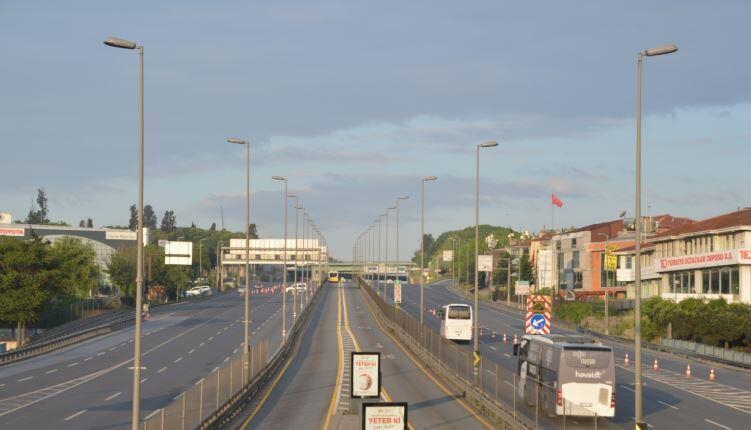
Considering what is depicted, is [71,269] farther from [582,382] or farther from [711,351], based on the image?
[582,382]

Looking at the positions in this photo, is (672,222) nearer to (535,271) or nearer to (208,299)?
(535,271)

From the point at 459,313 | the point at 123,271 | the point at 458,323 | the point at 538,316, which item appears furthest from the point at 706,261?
the point at 123,271

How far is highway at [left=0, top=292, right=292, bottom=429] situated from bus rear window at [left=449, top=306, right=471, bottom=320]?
14698 mm

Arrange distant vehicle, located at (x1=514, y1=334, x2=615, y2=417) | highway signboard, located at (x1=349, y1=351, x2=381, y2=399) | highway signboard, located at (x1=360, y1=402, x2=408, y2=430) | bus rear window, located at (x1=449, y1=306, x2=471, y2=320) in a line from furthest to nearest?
bus rear window, located at (x1=449, y1=306, x2=471, y2=320) < distant vehicle, located at (x1=514, y1=334, x2=615, y2=417) < highway signboard, located at (x1=349, y1=351, x2=381, y2=399) < highway signboard, located at (x1=360, y1=402, x2=408, y2=430)

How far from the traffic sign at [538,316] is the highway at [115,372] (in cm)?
1765

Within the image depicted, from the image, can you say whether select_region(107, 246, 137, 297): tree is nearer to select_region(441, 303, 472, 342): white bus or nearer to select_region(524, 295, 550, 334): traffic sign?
select_region(441, 303, 472, 342): white bus

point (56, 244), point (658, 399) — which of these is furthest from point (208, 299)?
point (658, 399)

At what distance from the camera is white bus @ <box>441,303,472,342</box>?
77.9 m

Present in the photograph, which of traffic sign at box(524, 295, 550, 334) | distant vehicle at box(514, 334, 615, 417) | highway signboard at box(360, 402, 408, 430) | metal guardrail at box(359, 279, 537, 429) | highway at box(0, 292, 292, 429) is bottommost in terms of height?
highway at box(0, 292, 292, 429)

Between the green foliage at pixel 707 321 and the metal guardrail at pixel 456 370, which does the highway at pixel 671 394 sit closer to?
the metal guardrail at pixel 456 370

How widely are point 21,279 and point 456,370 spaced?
59012 millimetres

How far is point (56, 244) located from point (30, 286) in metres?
32.2

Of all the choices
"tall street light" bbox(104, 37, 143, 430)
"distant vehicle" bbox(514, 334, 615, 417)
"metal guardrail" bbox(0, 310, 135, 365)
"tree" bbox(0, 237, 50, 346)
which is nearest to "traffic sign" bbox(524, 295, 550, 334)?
"distant vehicle" bbox(514, 334, 615, 417)

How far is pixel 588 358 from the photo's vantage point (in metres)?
34.2
